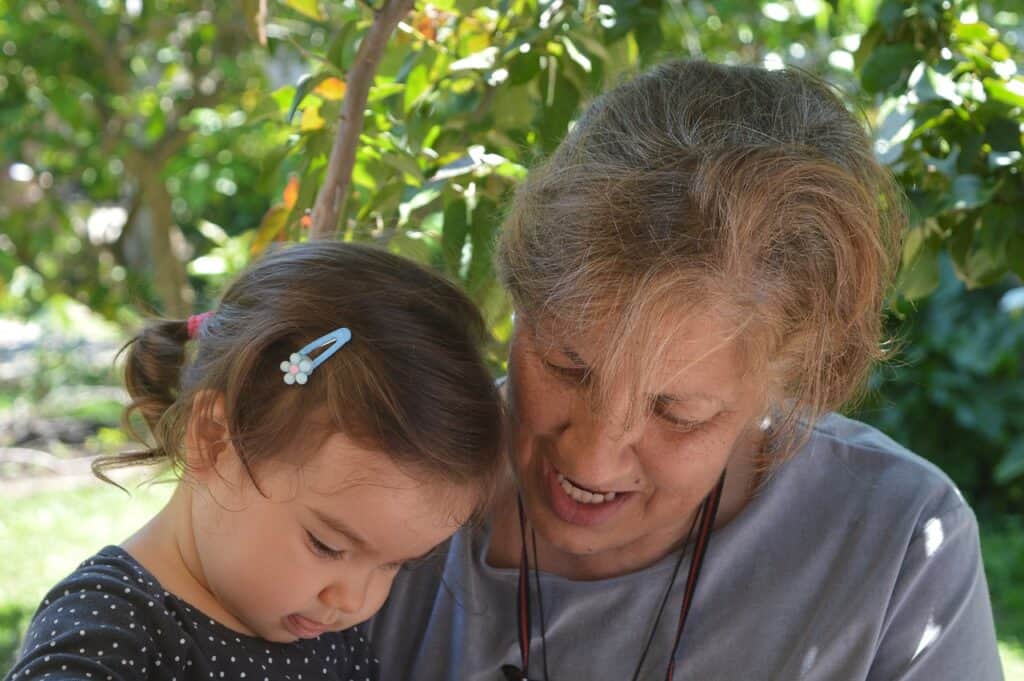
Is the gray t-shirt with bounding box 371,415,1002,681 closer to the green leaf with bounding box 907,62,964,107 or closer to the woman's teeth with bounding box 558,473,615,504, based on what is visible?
the woman's teeth with bounding box 558,473,615,504

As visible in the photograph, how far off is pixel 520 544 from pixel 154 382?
0.59 meters

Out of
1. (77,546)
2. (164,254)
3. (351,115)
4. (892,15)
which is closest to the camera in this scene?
(351,115)

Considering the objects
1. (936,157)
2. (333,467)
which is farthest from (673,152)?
(936,157)

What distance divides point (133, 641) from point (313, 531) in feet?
0.83

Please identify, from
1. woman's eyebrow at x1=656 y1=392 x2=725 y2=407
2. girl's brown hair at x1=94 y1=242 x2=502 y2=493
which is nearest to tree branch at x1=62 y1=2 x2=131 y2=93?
girl's brown hair at x1=94 y1=242 x2=502 y2=493

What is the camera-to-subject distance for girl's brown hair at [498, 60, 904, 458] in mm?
1723

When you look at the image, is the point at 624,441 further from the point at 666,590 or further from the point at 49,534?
the point at 49,534

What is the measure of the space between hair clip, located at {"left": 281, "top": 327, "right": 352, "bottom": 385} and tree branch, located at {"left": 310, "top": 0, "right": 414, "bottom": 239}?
1.23ft

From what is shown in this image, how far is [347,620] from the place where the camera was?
1.82 meters

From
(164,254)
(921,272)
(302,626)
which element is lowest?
(164,254)

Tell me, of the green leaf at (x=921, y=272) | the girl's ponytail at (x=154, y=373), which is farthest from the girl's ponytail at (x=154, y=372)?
the green leaf at (x=921, y=272)

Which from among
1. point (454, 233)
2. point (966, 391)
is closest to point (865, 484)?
point (454, 233)

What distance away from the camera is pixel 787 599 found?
1965 millimetres

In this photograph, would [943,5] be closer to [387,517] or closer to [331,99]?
[331,99]
